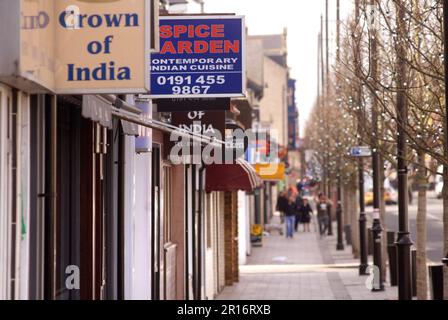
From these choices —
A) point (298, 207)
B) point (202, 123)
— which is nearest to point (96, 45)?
point (202, 123)

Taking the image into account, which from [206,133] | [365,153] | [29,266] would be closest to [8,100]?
[29,266]

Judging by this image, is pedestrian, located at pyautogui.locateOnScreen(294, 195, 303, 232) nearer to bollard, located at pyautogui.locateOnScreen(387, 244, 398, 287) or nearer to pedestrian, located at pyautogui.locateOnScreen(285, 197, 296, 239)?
pedestrian, located at pyautogui.locateOnScreen(285, 197, 296, 239)

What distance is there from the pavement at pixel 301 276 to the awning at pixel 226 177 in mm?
2442

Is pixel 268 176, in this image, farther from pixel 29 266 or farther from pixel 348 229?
pixel 29 266

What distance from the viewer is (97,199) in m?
11.9

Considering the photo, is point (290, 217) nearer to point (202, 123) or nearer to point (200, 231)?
point (200, 231)

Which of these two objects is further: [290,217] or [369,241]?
[290,217]

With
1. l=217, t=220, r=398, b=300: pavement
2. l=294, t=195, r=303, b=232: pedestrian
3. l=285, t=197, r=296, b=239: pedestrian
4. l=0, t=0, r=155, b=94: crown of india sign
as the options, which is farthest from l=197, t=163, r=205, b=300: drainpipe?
l=294, t=195, r=303, b=232: pedestrian

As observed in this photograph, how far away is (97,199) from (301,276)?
1596 cm

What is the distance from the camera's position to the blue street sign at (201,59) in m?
13.2

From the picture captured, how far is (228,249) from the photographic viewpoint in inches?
1026

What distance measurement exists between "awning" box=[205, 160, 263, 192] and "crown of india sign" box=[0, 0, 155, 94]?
12604 millimetres
